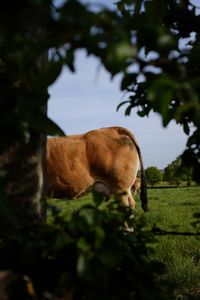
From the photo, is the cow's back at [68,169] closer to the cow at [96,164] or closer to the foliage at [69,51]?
the cow at [96,164]

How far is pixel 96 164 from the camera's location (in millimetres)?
10367

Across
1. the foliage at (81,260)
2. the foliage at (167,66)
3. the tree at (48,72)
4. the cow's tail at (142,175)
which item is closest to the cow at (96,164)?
the cow's tail at (142,175)

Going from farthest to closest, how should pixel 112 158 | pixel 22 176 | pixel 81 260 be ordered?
pixel 112 158 → pixel 22 176 → pixel 81 260

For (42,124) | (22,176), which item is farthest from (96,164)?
(42,124)

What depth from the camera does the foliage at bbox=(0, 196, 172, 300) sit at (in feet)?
3.26

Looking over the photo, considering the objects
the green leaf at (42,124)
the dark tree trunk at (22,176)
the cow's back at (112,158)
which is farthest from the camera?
the cow's back at (112,158)

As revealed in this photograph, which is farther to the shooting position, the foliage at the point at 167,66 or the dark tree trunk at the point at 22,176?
the dark tree trunk at the point at 22,176

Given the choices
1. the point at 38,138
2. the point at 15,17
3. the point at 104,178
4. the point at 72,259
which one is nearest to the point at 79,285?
the point at 72,259

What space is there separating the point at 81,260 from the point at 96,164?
9.40m

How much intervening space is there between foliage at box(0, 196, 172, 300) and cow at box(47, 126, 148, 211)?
28.9 ft

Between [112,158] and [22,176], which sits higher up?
[112,158]

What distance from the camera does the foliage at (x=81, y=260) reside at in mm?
994

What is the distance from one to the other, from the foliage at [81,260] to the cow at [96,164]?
8.80m

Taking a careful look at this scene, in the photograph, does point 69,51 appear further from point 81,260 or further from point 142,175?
point 142,175
